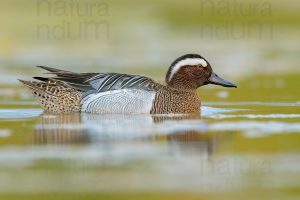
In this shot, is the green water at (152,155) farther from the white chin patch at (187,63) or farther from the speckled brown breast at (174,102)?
the white chin patch at (187,63)

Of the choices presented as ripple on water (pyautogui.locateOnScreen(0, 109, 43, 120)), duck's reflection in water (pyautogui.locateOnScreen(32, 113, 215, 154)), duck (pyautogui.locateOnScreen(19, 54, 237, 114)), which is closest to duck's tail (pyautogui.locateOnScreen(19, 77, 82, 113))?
duck (pyautogui.locateOnScreen(19, 54, 237, 114))

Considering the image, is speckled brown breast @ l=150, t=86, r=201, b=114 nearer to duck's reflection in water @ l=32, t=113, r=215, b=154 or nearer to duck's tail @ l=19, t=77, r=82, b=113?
duck's reflection in water @ l=32, t=113, r=215, b=154

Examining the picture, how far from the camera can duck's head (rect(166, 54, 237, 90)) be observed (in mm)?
13953

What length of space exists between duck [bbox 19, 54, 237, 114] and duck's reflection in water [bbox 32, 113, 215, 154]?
0.80 feet

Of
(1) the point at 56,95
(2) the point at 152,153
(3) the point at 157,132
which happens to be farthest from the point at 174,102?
(2) the point at 152,153

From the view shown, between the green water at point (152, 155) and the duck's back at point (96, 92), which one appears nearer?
the green water at point (152, 155)

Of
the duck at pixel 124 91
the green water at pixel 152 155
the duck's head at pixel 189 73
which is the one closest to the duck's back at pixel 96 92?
the duck at pixel 124 91

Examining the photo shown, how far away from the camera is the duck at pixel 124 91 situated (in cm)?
1329

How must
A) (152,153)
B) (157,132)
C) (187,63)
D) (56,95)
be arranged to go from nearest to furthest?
(152,153), (157,132), (56,95), (187,63)

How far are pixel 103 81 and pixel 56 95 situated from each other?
0.73 m

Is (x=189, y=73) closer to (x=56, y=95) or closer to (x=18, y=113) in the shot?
(x=56, y=95)

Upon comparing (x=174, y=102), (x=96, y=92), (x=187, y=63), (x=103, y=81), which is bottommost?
(x=174, y=102)

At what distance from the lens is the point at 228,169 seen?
912 cm

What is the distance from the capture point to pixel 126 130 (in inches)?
451
